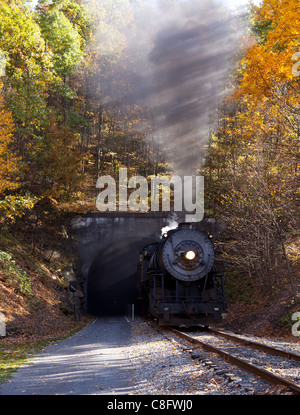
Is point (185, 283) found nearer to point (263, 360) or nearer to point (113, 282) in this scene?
point (263, 360)

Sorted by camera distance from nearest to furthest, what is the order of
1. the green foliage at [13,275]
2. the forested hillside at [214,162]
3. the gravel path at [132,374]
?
the gravel path at [132,374] → the forested hillside at [214,162] → the green foliage at [13,275]

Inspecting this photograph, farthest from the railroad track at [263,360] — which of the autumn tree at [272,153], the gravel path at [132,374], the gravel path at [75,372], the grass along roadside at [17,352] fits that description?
the autumn tree at [272,153]

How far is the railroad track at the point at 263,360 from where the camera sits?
6344 mm

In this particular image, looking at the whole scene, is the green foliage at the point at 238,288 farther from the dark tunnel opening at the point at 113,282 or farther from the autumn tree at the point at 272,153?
the dark tunnel opening at the point at 113,282

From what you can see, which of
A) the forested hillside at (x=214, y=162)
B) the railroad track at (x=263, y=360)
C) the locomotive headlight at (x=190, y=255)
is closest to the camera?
the railroad track at (x=263, y=360)

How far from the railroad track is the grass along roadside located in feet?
14.2

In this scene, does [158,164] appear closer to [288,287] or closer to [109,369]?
[288,287]

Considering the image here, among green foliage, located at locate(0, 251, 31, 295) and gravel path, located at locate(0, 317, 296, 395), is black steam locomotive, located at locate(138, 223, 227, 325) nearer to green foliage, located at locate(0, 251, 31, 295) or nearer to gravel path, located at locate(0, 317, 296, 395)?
gravel path, located at locate(0, 317, 296, 395)

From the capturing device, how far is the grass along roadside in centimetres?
811

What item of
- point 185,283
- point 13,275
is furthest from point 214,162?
point 13,275

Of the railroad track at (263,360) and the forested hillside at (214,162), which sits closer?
the railroad track at (263,360)

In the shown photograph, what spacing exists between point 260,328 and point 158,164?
79.6ft

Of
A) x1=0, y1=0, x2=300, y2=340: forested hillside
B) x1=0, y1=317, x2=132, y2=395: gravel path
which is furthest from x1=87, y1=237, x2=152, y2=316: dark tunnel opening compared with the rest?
x1=0, y1=317, x2=132, y2=395: gravel path

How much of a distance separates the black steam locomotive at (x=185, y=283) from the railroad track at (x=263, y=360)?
324cm
